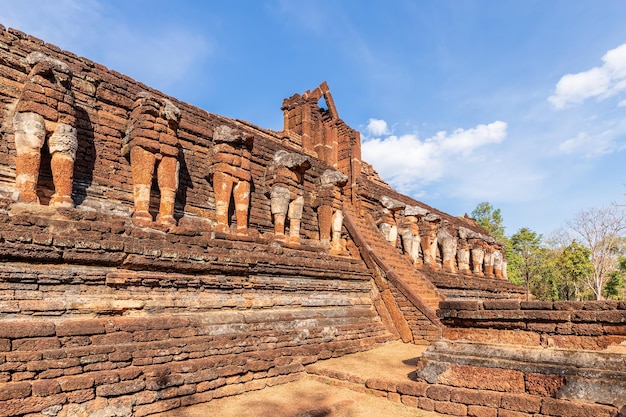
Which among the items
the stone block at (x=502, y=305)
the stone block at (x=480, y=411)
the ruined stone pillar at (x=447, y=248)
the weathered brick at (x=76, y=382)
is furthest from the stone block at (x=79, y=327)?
the ruined stone pillar at (x=447, y=248)

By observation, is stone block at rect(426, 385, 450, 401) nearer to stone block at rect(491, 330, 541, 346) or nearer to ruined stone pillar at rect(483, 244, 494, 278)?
stone block at rect(491, 330, 541, 346)

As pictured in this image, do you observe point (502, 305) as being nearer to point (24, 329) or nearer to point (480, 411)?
point (480, 411)

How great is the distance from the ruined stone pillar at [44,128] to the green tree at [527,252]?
132ft

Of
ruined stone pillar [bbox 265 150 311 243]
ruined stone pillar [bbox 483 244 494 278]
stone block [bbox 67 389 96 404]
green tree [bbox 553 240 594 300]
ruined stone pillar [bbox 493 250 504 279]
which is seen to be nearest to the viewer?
stone block [bbox 67 389 96 404]

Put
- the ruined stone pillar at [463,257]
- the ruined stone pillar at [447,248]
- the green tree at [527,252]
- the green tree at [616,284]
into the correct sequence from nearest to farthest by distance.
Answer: the ruined stone pillar at [447,248] < the ruined stone pillar at [463,257] < the green tree at [616,284] < the green tree at [527,252]

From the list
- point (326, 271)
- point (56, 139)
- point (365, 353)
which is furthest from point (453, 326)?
point (56, 139)

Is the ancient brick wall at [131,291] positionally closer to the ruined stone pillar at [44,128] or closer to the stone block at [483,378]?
the ruined stone pillar at [44,128]

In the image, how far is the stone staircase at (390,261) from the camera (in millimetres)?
10945

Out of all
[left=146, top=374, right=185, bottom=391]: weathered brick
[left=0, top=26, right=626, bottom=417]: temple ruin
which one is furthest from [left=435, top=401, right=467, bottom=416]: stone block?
[left=146, top=374, right=185, bottom=391]: weathered brick

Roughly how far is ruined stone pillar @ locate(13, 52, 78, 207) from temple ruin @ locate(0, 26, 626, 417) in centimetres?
3

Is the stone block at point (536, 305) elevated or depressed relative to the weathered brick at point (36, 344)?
elevated

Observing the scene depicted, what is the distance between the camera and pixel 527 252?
41906mm

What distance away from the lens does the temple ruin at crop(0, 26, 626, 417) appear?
481 centimetres

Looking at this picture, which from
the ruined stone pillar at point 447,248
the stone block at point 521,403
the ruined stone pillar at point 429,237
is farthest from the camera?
the ruined stone pillar at point 447,248
